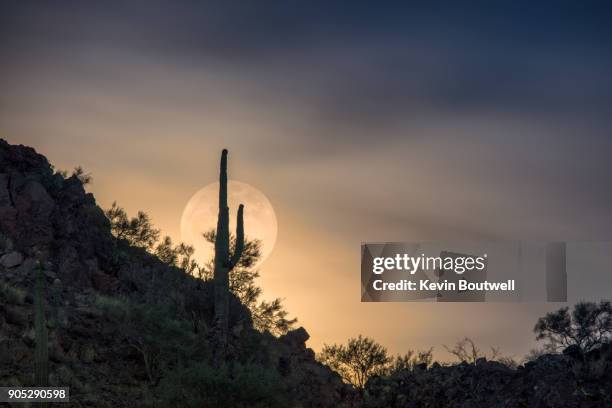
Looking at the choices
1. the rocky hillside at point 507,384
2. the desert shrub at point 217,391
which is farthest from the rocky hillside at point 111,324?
the rocky hillside at point 507,384

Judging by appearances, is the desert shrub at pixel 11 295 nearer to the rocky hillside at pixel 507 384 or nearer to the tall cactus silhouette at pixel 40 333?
the tall cactus silhouette at pixel 40 333

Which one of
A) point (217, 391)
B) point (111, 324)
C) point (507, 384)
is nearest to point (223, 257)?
point (111, 324)

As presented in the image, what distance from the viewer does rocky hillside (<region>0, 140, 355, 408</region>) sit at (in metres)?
29.3

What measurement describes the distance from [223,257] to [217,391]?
24.4ft

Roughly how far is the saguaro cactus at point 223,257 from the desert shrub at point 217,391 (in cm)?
606

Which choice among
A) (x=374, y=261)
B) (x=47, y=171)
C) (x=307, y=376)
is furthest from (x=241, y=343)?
(x=47, y=171)

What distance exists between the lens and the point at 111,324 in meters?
35.7

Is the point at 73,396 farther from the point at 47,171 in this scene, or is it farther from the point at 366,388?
the point at 47,171

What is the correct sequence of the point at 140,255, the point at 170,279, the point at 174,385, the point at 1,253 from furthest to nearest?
the point at 140,255
the point at 170,279
the point at 1,253
the point at 174,385

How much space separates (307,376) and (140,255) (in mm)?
11542

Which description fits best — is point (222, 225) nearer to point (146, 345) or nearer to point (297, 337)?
point (146, 345)

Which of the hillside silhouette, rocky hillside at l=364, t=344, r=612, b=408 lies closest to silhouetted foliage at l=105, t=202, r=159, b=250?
the hillside silhouette

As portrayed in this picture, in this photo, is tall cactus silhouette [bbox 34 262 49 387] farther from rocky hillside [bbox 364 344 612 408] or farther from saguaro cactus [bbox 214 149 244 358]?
rocky hillside [bbox 364 344 612 408]

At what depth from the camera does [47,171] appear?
4488cm
